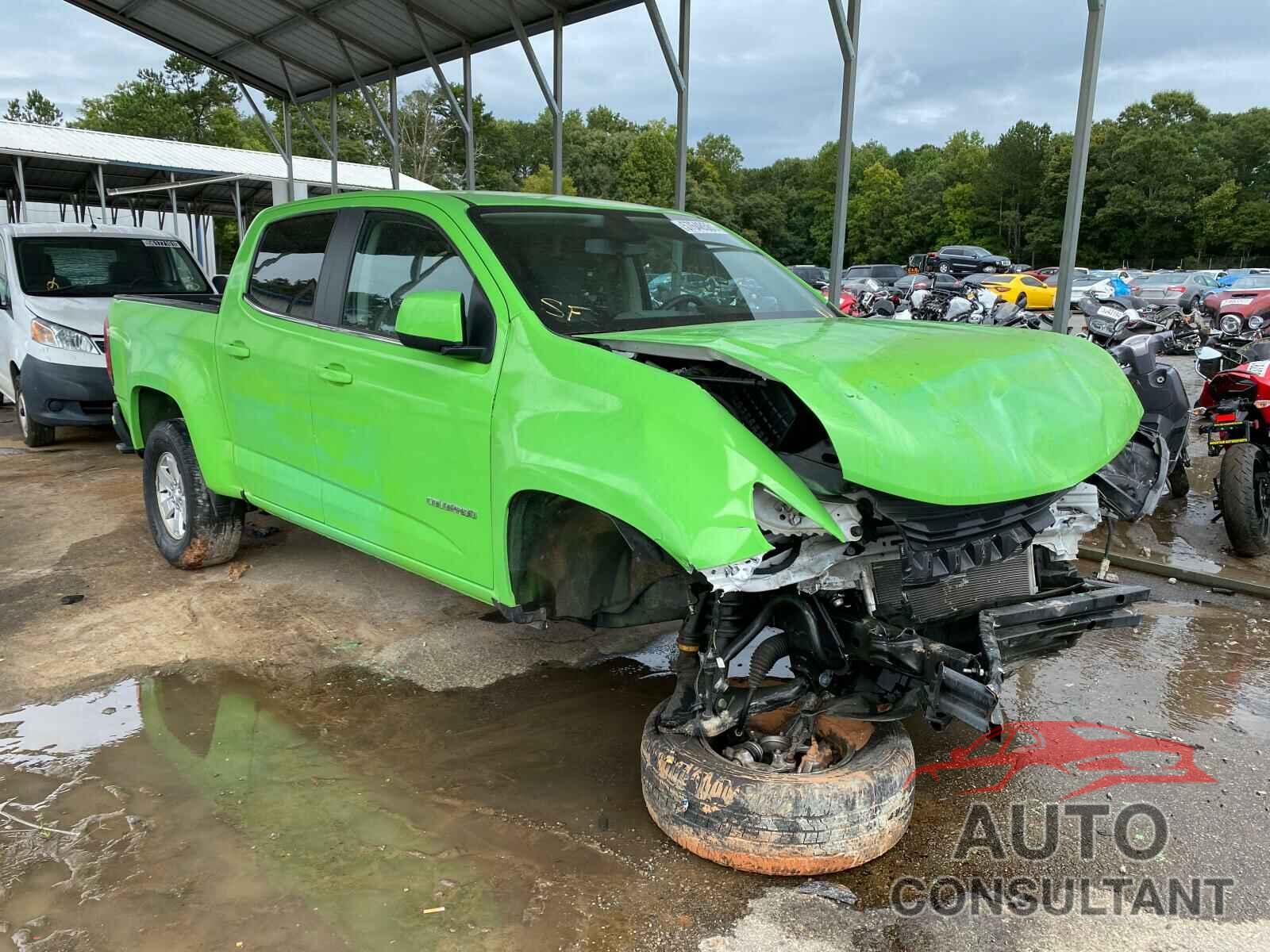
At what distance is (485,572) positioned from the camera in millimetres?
3432

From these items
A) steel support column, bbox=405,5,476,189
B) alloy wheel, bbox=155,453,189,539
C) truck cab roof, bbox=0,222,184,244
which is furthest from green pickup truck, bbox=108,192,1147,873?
steel support column, bbox=405,5,476,189

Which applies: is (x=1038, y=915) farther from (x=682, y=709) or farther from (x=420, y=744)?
(x=420, y=744)

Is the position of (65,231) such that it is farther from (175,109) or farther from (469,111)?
(175,109)

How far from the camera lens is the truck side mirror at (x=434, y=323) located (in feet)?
10.8

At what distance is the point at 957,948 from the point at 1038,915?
318 mm

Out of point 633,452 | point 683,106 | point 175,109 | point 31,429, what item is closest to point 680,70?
point 683,106

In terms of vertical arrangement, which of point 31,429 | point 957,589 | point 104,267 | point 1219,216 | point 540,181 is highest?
point 540,181

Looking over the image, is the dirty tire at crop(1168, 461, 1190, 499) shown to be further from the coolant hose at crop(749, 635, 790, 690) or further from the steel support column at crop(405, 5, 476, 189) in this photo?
the steel support column at crop(405, 5, 476, 189)

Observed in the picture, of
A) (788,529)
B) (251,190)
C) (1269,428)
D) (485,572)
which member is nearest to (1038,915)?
(788,529)

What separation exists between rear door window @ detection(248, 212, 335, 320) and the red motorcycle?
534 cm

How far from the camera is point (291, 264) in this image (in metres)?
4.61

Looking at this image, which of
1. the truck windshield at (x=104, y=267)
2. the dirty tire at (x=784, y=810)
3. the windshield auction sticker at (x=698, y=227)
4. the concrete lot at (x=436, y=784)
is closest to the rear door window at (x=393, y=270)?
the windshield auction sticker at (x=698, y=227)

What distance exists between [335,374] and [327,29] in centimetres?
957

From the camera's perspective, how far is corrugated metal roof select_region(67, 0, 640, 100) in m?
10.5
